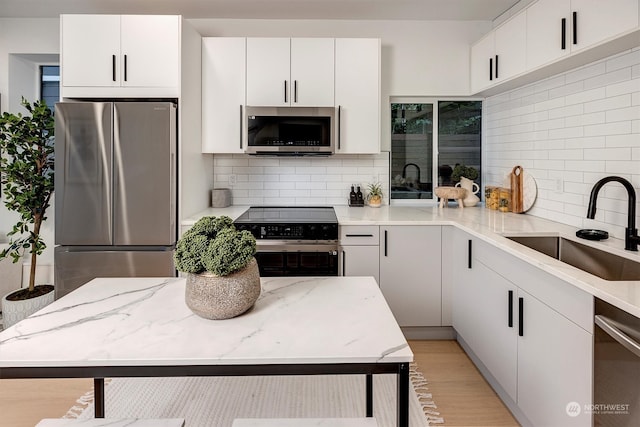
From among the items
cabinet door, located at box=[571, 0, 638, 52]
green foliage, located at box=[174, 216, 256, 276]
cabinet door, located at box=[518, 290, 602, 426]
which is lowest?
cabinet door, located at box=[518, 290, 602, 426]

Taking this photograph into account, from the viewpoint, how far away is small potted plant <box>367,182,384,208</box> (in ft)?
12.8

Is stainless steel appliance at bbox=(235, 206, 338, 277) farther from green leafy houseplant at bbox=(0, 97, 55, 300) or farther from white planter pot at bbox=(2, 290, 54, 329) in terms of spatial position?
white planter pot at bbox=(2, 290, 54, 329)

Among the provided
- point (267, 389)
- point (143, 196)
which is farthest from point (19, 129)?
point (267, 389)

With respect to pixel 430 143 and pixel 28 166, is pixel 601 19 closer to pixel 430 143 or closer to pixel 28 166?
pixel 430 143

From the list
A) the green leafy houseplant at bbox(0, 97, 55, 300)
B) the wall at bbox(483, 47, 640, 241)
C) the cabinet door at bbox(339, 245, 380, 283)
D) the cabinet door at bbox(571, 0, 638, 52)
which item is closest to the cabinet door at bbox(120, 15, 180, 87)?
the green leafy houseplant at bbox(0, 97, 55, 300)

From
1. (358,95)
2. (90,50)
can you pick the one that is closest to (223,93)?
(90,50)

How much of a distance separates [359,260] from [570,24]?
1928 millimetres

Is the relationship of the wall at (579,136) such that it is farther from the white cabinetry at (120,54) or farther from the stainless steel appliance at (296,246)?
the white cabinetry at (120,54)

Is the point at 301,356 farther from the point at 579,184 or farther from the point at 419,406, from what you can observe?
the point at 579,184

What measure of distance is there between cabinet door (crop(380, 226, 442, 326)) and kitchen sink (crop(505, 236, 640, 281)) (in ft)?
2.54

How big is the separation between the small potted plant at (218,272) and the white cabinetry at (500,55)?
2432 mm

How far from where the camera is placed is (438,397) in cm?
245

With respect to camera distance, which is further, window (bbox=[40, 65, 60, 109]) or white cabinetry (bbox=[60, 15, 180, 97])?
window (bbox=[40, 65, 60, 109])

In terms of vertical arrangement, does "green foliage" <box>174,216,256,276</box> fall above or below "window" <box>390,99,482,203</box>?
below
